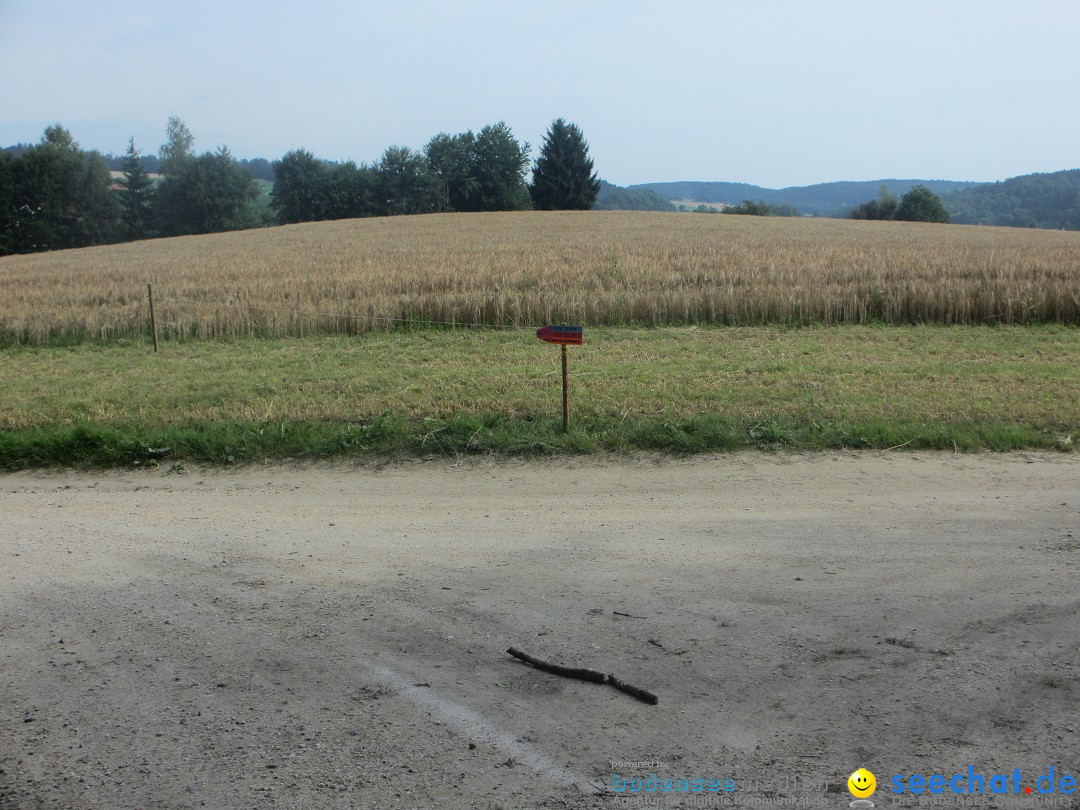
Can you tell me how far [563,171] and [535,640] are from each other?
251 ft

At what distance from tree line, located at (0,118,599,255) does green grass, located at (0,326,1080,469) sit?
219ft

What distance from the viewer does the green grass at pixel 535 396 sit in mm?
8461

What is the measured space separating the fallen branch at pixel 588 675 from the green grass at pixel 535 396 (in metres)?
4.02

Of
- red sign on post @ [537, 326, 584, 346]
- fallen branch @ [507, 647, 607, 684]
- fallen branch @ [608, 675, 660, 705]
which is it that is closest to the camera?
fallen branch @ [608, 675, 660, 705]

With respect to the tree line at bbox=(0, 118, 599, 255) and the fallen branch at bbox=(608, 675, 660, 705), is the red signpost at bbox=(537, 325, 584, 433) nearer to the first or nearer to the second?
the fallen branch at bbox=(608, 675, 660, 705)

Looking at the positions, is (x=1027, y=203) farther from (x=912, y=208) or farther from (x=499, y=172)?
(x=499, y=172)

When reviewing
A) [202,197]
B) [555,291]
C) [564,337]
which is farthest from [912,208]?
[564,337]

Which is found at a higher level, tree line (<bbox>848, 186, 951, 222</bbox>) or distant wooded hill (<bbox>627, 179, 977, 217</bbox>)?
distant wooded hill (<bbox>627, 179, 977, 217</bbox>)

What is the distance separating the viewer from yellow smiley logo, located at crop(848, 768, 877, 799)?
335cm

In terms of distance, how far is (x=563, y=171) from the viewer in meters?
77.8

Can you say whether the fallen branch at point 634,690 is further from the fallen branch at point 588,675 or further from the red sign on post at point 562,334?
the red sign on post at point 562,334

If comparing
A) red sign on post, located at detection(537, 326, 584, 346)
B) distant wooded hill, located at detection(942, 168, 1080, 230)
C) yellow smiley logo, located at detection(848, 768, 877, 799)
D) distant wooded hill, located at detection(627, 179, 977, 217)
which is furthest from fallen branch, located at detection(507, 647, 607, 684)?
distant wooded hill, located at detection(627, 179, 977, 217)

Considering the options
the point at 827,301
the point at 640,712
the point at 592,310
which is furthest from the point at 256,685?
the point at 827,301

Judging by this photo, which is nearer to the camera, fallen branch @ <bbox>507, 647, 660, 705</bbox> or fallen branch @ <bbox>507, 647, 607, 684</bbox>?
fallen branch @ <bbox>507, 647, 660, 705</bbox>
